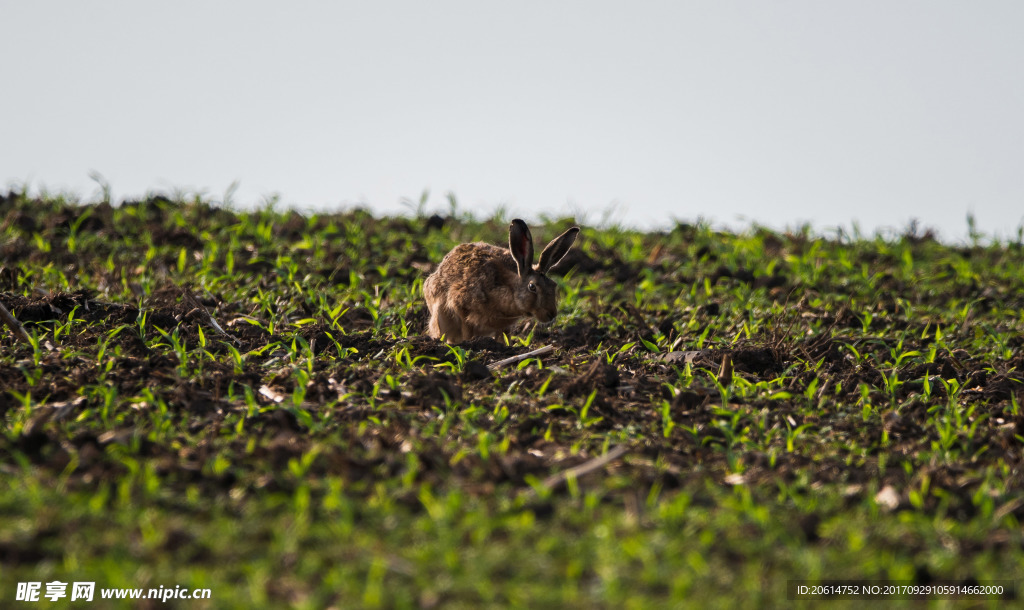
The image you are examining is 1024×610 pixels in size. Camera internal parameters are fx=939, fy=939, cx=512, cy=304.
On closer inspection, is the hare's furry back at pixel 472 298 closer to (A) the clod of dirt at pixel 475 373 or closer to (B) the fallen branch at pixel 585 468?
(A) the clod of dirt at pixel 475 373

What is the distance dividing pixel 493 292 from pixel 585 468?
294 centimetres

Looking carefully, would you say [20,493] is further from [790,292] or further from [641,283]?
[790,292]

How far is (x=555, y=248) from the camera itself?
7.02 meters

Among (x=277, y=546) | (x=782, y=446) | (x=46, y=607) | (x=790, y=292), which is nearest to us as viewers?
(x=46, y=607)

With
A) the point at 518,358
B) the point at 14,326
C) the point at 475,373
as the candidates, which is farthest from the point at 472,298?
the point at 14,326

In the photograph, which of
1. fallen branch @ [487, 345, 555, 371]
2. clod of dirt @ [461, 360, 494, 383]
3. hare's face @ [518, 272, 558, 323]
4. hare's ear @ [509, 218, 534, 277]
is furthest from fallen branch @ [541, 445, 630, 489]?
hare's ear @ [509, 218, 534, 277]

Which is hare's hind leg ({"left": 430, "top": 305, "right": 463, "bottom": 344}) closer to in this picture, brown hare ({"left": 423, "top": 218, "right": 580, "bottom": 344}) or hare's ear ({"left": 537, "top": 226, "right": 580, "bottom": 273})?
brown hare ({"left": 423, "top": 218, "right": 580, "bottom": 344})

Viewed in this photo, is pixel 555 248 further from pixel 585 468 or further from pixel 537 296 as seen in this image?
pixel 585 468

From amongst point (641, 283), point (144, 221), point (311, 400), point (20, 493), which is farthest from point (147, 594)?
point (144, 221)

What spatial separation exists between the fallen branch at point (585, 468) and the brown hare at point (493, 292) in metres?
2.59

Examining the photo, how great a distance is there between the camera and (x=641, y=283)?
9062 mm

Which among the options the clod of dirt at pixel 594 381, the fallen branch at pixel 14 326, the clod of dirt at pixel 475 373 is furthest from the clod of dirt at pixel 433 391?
the fallen branch at pixel 14 326

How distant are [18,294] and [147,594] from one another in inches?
190

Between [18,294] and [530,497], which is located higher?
[18,294]
